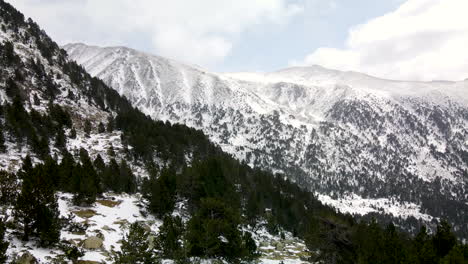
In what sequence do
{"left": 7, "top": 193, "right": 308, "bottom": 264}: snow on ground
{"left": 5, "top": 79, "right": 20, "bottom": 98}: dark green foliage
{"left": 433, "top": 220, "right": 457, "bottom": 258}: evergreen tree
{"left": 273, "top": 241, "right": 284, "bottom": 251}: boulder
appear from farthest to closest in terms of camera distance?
{"left": 5, "top": 79, "right": 20, "bottom": 98}: dark green foliage, {"left": 273, "top": 241, "right": 284, "bottom": 251}: boulder, {"left": 433, "top": 220, "right": 457, "bottom": 258}: evergreen tree, {"left": 7, "top": 193, "right": 308, "bottom": 264}: snow on ground

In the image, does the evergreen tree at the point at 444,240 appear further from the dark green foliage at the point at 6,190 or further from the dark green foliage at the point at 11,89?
the dark green foliage at the point at 11,89

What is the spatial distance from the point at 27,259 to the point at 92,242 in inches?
334

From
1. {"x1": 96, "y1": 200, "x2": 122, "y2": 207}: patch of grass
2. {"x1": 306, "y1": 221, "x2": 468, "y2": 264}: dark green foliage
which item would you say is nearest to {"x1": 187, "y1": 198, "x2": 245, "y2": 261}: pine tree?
{"x1": 306, "y1": 221, "x2": 468, "y2": 264}: dark green foliage

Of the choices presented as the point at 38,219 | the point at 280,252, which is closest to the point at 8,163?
the point at 38,219

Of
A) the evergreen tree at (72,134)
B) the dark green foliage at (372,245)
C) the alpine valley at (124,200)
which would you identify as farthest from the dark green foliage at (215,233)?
the evergreen tree at (72,134)

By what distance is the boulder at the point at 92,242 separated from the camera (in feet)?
102

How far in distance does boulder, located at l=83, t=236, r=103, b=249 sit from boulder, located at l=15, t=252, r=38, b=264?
723 cm

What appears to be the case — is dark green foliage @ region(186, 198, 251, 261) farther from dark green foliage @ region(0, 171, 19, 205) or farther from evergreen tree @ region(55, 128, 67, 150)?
evergreen tree @ region(55, 128, 67, 150)

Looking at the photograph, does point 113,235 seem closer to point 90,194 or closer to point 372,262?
point 90,194

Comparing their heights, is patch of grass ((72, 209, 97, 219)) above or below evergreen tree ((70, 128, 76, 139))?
below

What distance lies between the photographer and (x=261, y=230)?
78125 mm

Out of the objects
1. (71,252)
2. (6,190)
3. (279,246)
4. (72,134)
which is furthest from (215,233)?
(72,134)

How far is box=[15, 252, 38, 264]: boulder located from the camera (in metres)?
22.9

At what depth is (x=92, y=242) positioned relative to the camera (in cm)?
3153
